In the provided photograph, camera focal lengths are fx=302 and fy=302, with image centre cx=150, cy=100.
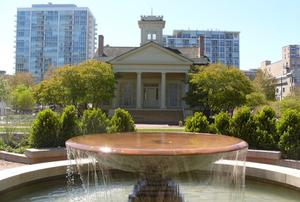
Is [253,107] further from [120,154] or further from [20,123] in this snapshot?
[120,154]

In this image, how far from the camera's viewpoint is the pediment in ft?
131

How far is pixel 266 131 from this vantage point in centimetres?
1170

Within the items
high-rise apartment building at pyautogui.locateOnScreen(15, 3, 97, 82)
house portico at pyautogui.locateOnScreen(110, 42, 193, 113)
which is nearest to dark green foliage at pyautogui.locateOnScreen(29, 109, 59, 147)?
house portico at pyautogui.locateOnScreen(110, 42, 193, 113)

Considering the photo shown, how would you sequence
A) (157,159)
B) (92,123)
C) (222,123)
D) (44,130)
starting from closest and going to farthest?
1. (157,159)
2. (44,130)
3. (222,123)
4. (92,123)

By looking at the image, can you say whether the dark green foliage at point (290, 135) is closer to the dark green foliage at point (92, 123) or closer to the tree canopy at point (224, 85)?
the dark green foliage at point (92, 123)

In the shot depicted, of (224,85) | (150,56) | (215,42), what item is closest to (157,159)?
(224,85)

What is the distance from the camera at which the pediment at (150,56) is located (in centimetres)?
4003

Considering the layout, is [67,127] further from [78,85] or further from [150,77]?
[150,77]

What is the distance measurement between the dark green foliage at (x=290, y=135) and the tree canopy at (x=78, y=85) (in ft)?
79.8

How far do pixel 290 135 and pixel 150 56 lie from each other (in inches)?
1211

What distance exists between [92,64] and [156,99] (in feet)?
40.8

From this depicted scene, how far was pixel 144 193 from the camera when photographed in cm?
571

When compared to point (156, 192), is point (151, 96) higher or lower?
higher

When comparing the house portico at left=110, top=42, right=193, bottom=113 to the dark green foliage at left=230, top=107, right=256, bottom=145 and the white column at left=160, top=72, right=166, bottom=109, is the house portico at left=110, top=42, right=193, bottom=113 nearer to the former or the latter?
the white column at left=160, top=72, right=166, bottom=109
